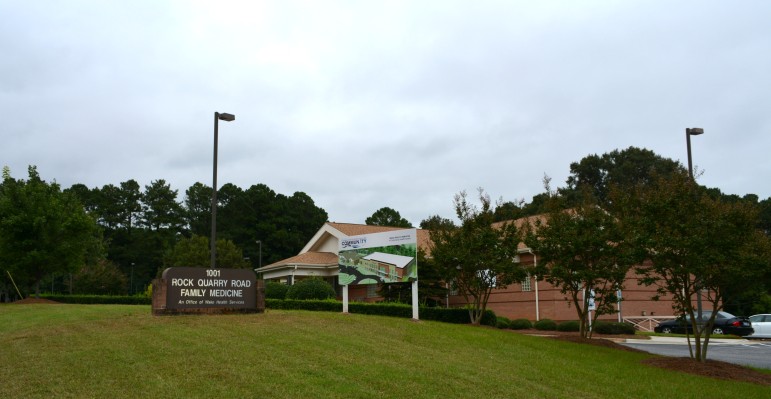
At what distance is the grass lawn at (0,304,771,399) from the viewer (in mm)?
10102

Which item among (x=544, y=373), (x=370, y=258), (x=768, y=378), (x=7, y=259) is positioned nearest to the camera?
(x=544, y=373)

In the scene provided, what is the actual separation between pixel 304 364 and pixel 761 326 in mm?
26124

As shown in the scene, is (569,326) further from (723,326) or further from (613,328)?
(723,326)

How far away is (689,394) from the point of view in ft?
39.4

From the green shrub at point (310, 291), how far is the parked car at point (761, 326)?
19.7 metres

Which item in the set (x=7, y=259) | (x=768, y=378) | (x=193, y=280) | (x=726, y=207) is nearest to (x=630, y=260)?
(x=726, y=207)

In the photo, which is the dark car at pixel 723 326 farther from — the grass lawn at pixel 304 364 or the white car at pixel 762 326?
the grass lawn at pixel 304 364

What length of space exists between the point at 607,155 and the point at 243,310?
61.4 meters

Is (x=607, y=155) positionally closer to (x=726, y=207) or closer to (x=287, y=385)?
(x=726, y=207)

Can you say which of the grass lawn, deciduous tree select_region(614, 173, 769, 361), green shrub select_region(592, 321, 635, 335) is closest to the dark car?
green shrub select_region(592, 321, 635, 335)

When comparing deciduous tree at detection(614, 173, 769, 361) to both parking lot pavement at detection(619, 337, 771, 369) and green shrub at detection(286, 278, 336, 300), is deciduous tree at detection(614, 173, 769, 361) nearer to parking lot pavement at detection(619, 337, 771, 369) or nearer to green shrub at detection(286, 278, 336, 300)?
parking lot pavement at detection(619, 337, 771, 369)

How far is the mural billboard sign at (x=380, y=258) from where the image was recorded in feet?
73.8

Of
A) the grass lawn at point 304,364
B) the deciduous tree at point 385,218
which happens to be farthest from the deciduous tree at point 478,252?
the deciduous tree at point 385,218

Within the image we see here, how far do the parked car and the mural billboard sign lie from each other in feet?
59.1
